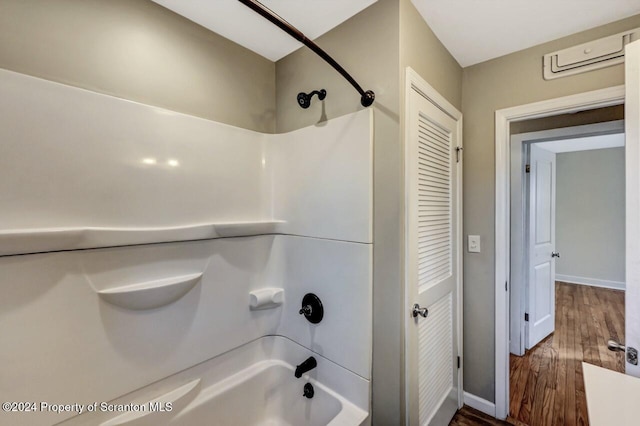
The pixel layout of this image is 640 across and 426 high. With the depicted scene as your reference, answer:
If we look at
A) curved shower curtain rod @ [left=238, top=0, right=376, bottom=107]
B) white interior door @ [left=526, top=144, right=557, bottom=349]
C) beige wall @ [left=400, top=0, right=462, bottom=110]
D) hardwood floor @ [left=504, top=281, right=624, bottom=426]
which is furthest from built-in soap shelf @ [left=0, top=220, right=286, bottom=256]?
white interior door @ [left=526, top=144, right=557, bottom=349]

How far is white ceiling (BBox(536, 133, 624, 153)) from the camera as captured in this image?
387 cm

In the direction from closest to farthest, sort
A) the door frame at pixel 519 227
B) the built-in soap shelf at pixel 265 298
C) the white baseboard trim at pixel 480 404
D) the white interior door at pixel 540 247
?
1. the built-in soap shelf at pixel 265 298
2. the white baseboard trim at pixel 480 404
3. the door frame at pixel 519 227
4. the white interior door at pixel 540 247

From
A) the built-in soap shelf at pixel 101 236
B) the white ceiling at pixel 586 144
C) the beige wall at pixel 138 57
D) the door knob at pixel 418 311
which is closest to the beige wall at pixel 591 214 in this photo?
the white ceiling at pixel 586 144

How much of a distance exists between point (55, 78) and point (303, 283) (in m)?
1.49

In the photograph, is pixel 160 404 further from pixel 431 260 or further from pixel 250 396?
pixel 431 260

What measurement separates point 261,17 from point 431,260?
5.40 ft

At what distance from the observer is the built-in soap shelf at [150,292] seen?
115 centimetres

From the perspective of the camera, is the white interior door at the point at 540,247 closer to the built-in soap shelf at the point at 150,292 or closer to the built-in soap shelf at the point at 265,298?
the built-in soap shelf at the point at 265,298

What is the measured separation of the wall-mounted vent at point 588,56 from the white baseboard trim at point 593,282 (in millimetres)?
5138

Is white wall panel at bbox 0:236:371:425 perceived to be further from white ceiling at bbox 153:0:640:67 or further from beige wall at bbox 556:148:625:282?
beige wall at bbox 556:148:625:282

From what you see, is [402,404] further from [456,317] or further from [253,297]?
[253,297]

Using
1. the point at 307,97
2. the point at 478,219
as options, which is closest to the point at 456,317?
the point at 478,219

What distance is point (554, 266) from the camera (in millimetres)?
3123

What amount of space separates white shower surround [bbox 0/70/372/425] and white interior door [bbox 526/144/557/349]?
2321 mm
